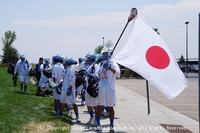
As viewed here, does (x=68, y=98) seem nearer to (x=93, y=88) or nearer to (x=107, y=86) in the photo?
(x=93, y=88)

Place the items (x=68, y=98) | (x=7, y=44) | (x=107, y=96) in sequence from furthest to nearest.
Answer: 1. (x=7, y=44)
2. (x=68, y=98)
3. (x=107, y=96)

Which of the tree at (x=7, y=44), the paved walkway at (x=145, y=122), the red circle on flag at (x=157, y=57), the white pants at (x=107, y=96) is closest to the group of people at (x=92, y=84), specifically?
the white pants at (x=107, y=96)

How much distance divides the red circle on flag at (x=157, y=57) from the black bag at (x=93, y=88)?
5.35ft

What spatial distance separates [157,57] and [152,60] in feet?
0.43

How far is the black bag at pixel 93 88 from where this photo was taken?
9469 mm

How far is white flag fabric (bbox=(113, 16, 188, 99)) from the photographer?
805 centimetres

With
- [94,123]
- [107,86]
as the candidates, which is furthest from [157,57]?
[94,123]

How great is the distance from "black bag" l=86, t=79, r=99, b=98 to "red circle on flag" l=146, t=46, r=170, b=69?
5.35ft

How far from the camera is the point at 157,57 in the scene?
8.54 metres

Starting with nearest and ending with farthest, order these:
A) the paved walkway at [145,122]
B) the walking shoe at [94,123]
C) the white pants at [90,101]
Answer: the paved walkway at [145,122] → the walking shoe at [94,123] → the white pants at [90,101]

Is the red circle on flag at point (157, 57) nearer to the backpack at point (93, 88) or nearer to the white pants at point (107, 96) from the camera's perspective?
the white pants at point (107, 96)

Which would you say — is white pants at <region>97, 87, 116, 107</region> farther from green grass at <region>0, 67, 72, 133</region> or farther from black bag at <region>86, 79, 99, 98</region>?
green grass at <region>0, 67, 72, 133</region>

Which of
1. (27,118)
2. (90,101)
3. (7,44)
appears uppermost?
(7,44)

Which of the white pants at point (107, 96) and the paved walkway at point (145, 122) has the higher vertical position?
the white pants at point (107, 96)
